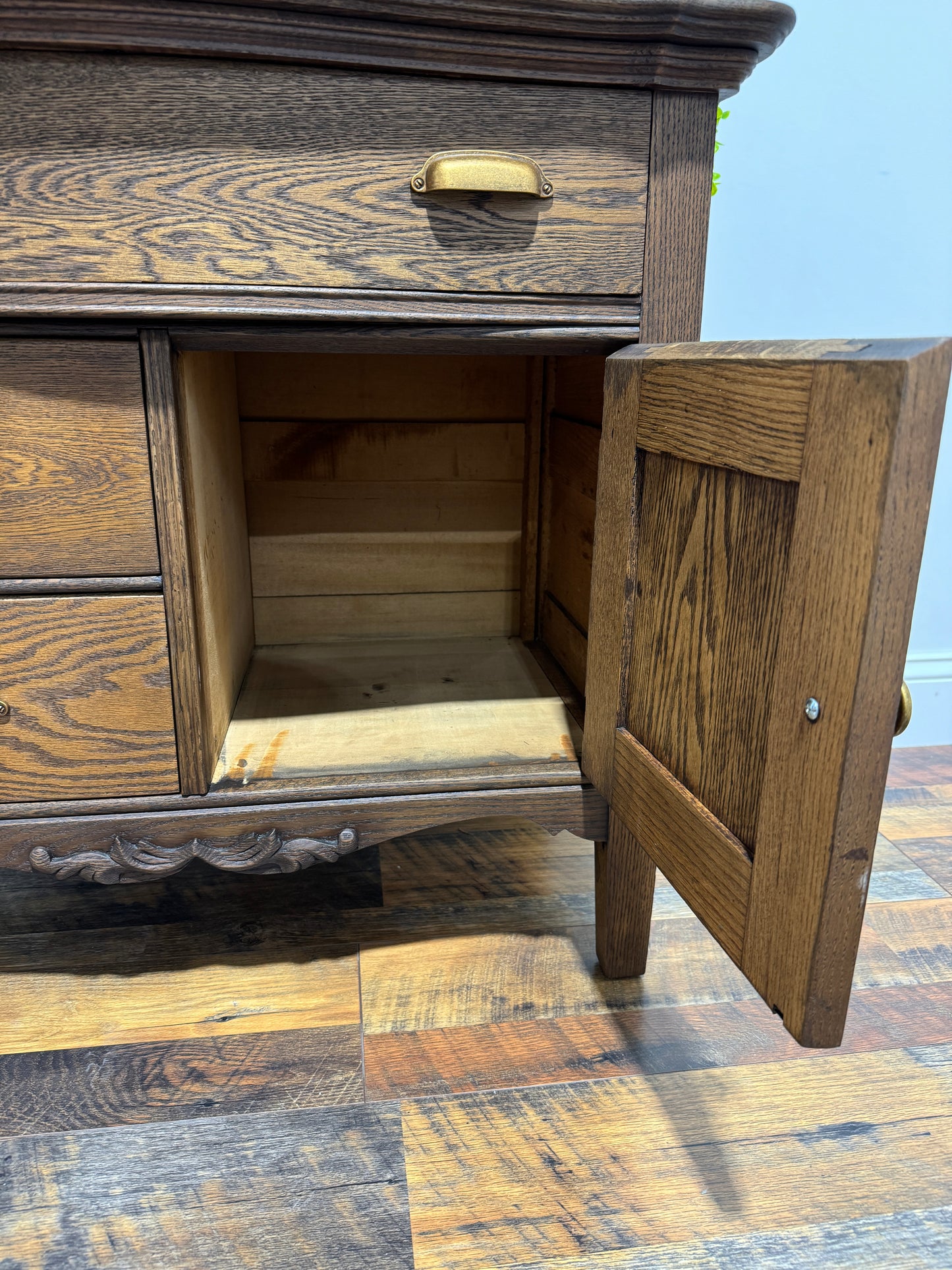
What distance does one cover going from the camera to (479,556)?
50.1 inches

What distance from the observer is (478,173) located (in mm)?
681

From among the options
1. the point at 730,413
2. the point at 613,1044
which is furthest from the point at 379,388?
the point at 613,1044

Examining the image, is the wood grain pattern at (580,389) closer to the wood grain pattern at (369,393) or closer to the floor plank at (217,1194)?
the wood grain pattern at (369,393)

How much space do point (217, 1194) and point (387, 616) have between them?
76 centimetres

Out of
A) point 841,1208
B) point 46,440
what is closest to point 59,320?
point 46,440

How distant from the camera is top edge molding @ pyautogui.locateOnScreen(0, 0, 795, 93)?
62 cm

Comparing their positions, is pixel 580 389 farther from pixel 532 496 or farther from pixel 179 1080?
pixel 179 1080

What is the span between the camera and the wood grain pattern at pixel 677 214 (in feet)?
2.35

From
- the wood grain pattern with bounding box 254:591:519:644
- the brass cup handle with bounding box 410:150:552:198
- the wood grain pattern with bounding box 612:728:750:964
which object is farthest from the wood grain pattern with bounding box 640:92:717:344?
the wood grain pattern with bounding box 254:591:519:644

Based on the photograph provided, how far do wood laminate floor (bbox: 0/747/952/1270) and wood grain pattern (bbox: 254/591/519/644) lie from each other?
36cm

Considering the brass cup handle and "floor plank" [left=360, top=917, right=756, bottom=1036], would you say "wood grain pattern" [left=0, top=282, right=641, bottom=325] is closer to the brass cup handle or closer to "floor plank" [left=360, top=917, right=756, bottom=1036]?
the brass cup handle

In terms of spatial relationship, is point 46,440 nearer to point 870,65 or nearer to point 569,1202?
point 569,1202

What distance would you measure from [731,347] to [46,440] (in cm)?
53

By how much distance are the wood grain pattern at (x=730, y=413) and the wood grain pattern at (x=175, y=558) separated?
387mm
